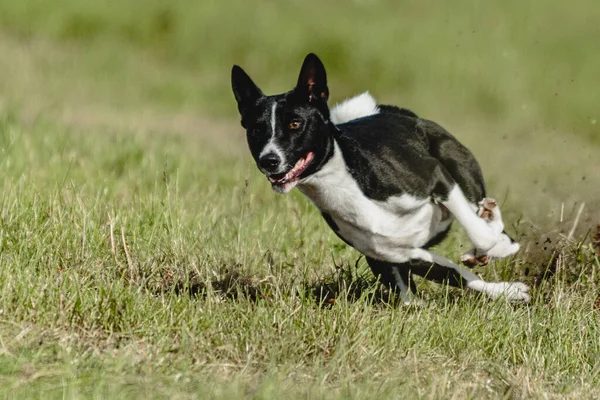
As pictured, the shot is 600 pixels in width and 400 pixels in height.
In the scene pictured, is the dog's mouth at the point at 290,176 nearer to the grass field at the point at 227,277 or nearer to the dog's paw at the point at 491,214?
the grass field at the point at 227,277

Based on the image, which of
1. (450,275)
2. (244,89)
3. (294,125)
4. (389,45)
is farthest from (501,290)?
(389,45)

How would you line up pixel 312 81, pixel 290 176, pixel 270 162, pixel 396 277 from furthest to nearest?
pixel 396 277, pixel 312 81, pixel 290 176, pixel 270 162

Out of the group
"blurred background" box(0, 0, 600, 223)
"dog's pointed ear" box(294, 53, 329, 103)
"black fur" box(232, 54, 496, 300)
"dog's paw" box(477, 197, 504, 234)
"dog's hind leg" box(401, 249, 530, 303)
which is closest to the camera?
"black fur" box(232, 54, 496, 300)

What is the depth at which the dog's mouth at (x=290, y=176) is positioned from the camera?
5.18 m

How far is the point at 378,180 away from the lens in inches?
219

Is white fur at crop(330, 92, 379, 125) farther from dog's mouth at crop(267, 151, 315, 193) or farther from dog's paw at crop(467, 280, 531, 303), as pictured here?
dog's paw at crop(467, 280, 531, 303)

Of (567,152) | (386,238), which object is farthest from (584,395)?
(567,152)

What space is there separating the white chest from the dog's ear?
535 millimetres

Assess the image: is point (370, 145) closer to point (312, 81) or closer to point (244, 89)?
point (312, 81)

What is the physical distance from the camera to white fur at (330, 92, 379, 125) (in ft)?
21.2

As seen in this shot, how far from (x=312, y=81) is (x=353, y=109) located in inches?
43.4

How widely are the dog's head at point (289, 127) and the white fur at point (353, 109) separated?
0.96 m

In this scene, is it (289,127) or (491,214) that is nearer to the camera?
(289,127)

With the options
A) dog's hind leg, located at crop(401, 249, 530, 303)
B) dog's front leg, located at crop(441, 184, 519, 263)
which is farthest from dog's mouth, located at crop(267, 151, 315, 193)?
dog's front leg, located at crop(441, 184, 519, 263)
